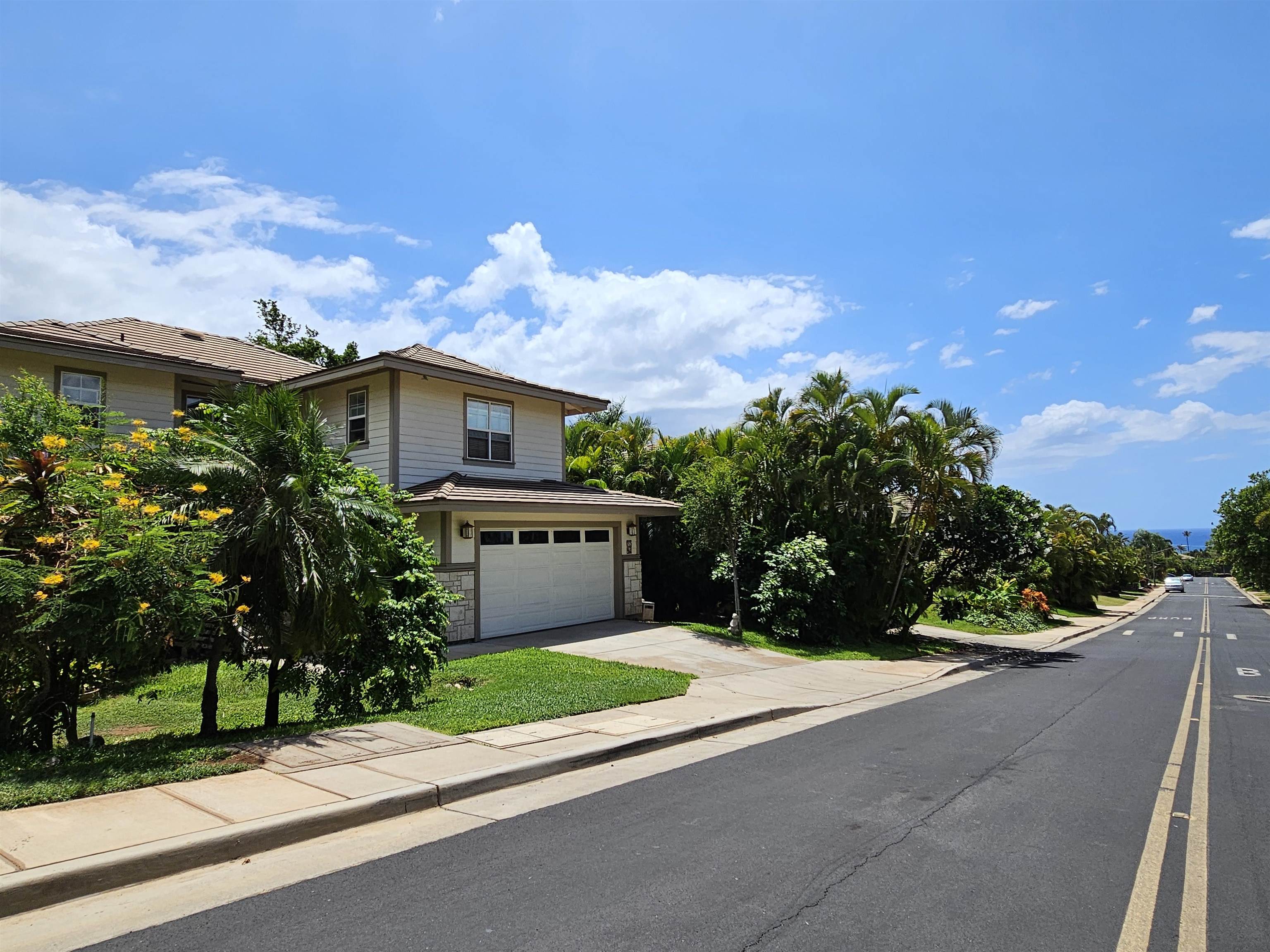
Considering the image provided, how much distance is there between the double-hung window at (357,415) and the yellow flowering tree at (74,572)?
10708mm

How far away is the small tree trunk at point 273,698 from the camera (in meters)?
8.73

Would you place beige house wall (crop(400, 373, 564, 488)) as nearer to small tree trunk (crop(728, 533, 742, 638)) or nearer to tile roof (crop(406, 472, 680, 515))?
tile roof (crop(406, 472, 680, 515))

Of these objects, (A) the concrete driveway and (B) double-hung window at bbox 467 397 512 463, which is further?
(B) double-hung window at bbox 467 397 512 463

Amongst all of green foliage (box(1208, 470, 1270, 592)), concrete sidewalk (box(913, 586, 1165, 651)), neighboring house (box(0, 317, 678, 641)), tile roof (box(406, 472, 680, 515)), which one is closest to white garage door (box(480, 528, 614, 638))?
neighboring house (box(0, 317, 678, 641))

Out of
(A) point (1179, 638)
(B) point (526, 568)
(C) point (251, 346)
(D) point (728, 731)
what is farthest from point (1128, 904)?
(A) point (1179, 638)

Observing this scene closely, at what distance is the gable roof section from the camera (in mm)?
17234

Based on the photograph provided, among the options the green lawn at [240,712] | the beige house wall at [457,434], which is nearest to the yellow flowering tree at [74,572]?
the green lawn at [240,712]

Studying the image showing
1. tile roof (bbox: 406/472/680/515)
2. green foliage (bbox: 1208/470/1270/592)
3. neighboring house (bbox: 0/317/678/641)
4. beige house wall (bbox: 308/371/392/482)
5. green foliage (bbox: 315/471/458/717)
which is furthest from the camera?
green foliage (bbox: 1208/470/1270/592)

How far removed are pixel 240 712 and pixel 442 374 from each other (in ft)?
29.7

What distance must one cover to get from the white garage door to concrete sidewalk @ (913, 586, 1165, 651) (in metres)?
10.7

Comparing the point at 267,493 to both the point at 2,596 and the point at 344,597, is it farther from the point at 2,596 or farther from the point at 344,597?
the point at 2,596

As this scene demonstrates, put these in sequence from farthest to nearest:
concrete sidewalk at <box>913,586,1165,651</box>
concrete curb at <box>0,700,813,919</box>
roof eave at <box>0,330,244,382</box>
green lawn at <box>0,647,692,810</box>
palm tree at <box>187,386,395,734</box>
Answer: concrete sidewalk at <box>913,586,1165,651</box>, roof eave at <box>0,330,244,382</box>, palm tree at <box>187,386,395,734</box>, green lawn at <box>0,647,692,810</box>, concrete curb at <box>0,700,813,919</box>

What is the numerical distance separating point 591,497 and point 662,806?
1289 cm

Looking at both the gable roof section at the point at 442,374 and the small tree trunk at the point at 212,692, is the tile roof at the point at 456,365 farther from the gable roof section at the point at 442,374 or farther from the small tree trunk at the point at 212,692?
the small tree trunk at the point at 212,692
